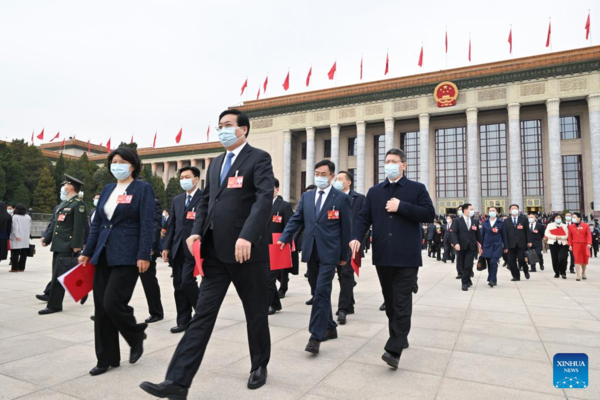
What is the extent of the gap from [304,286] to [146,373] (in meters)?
5.88

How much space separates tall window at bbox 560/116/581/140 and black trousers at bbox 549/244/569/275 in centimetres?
2971

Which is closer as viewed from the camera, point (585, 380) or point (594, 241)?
point (585, 380)

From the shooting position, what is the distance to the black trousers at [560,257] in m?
11.4

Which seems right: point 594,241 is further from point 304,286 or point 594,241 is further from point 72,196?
point 72,196

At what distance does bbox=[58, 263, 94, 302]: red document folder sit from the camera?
339 centimetres

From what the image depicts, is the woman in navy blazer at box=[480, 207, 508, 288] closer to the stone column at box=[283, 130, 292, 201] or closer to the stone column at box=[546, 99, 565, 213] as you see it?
the stone column at box=[546, 99, 565, 213]

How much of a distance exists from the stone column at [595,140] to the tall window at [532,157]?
15.8ft

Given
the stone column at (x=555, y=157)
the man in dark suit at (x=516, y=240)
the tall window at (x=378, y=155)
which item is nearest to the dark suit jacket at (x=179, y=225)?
the man in dark suit at (x=516, y=240)

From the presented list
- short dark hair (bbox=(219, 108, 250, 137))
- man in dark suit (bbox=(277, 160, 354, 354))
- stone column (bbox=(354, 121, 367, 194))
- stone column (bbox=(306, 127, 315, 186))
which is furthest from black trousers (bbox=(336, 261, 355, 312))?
stone column (bbox=(306, 127, 315, 186))

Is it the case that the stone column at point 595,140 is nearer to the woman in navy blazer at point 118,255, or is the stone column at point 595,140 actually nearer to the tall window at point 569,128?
the tall window at point 569,128

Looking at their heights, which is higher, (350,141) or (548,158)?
(350,141)

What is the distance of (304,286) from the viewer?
8.88 m

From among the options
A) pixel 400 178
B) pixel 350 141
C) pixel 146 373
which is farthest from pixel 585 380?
pixel 350 141

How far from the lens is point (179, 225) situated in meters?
5.07
